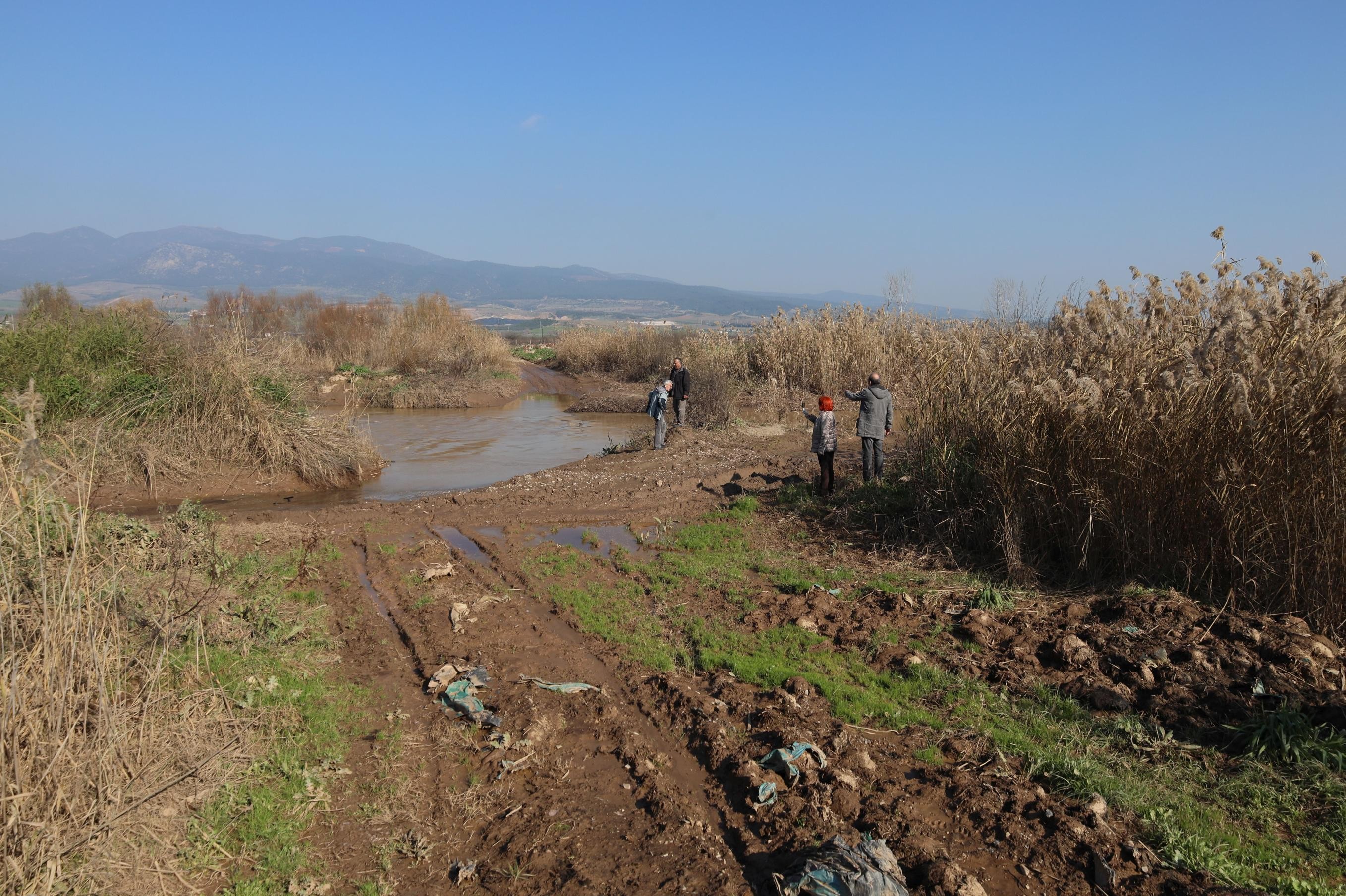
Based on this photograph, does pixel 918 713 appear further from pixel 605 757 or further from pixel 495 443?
pixel 495 443

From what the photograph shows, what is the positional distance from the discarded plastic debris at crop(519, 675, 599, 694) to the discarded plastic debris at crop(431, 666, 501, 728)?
360 millimetres

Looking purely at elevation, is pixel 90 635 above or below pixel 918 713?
above

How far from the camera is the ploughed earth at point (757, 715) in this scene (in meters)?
4.17

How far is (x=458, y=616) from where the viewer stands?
25.5ft

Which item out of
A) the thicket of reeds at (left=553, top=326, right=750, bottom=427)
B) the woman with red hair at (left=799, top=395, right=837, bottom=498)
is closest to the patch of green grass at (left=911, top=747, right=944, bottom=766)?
the woman with red hair at (left=799, top=395, right=837, bottom=498)

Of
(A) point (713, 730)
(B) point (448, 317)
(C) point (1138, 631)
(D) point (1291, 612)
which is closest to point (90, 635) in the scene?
(A) point (713, 730)

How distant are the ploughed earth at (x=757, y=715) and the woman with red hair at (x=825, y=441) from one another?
8.09 ft

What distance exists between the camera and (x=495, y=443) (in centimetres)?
2177

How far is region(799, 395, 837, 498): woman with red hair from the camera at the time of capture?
12047mm

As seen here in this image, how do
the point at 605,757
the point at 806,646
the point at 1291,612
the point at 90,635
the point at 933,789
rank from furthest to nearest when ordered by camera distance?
the point at 806,646
the point at 1291,612
the point at 605,757
the point at 933,789
the point at 90,635

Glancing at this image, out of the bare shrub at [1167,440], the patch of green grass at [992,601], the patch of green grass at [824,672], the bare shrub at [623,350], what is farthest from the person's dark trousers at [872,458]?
the bare shrub at [623,350]

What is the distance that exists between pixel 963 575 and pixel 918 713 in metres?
3.27

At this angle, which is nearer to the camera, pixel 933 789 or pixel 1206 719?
pixel 933 789

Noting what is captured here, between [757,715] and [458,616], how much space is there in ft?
11.2
